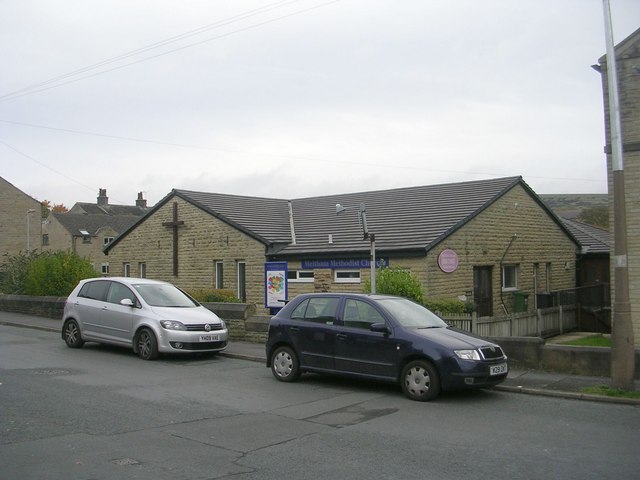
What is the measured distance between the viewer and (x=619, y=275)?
9898 millimetres

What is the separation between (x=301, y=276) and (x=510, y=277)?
24.8 feet

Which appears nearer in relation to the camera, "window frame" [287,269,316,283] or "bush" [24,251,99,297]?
"window frame" [287,269,316,283]

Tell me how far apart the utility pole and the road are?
0.75 m

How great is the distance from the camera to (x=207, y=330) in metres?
14.0

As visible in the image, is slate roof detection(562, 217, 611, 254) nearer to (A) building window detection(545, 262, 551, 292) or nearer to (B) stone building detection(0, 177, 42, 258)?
(A) building window detection(545, 262, 551, 292)

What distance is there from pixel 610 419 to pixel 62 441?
6.86 m

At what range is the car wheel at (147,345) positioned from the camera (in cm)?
1359

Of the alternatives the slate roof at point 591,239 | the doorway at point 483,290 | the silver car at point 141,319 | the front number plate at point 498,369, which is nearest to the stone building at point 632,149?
the front number plate at point 498,369

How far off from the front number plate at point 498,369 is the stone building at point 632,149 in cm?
477

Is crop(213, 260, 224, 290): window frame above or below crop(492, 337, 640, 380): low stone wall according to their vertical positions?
above

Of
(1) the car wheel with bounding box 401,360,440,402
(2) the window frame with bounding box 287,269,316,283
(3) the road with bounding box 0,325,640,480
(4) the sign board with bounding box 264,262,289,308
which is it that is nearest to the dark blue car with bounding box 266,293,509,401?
(1) the car wheel with bounding box 401,360,440,402

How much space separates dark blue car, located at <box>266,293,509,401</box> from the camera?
9.57 m

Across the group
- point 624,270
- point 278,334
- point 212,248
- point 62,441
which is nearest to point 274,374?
point 278,334

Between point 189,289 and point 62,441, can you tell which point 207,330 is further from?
point 189,289
